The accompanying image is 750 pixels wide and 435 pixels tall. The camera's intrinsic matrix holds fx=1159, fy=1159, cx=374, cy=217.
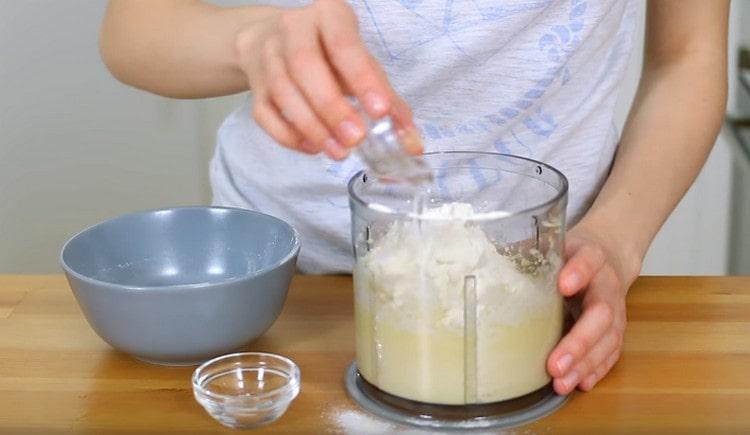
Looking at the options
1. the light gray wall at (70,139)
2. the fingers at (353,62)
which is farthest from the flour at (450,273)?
the light gray wall at (70,139)

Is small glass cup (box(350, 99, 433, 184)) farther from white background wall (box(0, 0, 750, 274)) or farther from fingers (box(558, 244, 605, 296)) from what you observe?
white background wall (box(0, 0, 750, 274))

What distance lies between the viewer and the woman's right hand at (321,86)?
0.69m

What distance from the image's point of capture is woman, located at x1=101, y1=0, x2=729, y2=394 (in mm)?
917

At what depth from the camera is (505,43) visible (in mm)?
1043

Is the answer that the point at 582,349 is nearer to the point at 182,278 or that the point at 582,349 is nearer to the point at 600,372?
the point at 600,372

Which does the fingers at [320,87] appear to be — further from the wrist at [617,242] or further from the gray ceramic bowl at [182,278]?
the wrist at [617,242]

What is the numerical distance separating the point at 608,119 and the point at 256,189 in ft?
1.14

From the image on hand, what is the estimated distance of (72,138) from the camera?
6.15 ft

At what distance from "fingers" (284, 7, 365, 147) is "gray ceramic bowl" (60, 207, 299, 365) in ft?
0.62

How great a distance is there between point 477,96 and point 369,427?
385mm

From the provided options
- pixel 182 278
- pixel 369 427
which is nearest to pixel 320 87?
pixel 369 427

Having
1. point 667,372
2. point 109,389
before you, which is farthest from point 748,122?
point 109,389

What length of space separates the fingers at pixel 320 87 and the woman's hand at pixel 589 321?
0.67 ft

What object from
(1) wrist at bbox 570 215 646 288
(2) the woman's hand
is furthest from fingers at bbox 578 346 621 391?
(1) wrist at bbox 570 215 646 288
